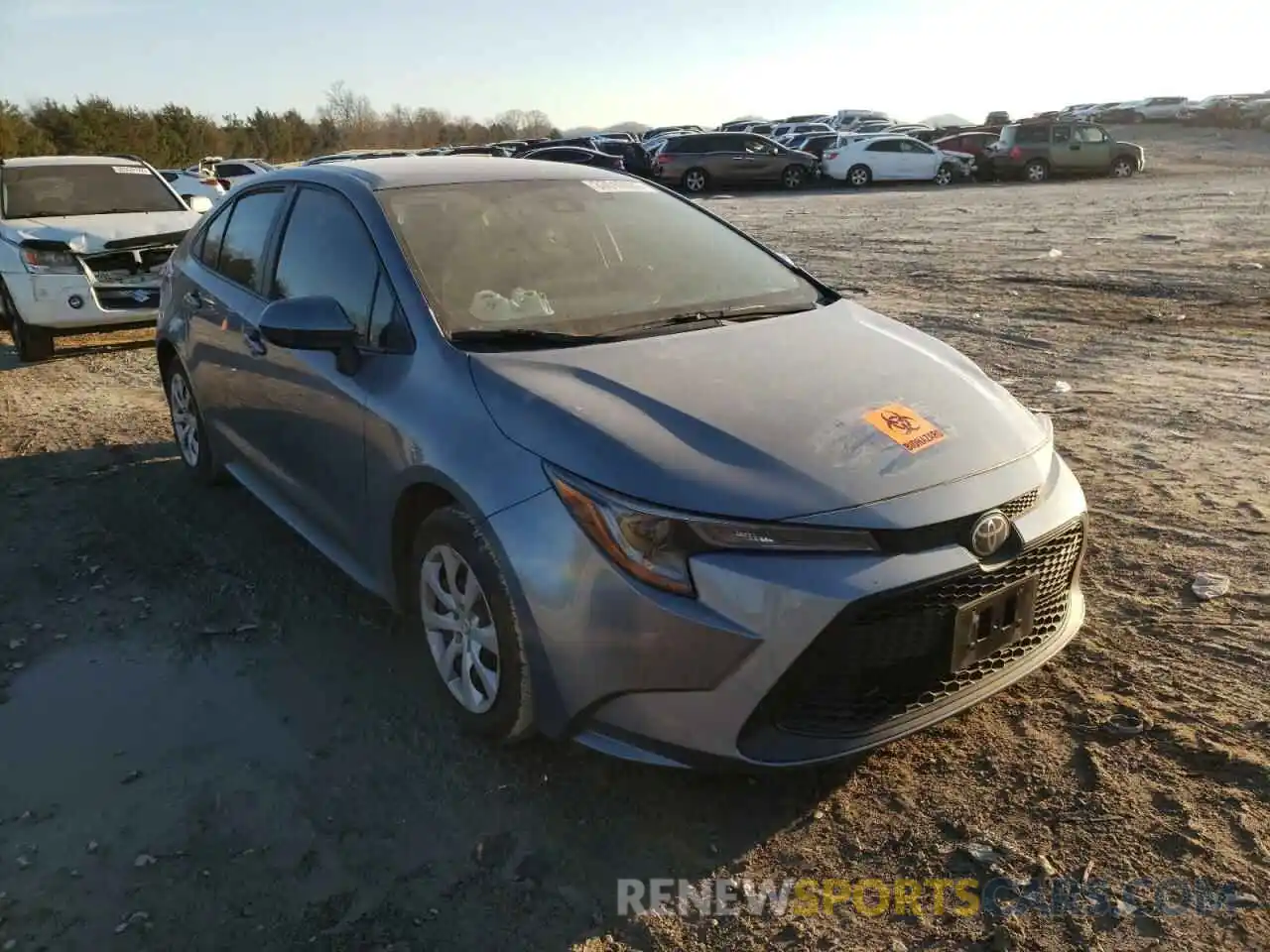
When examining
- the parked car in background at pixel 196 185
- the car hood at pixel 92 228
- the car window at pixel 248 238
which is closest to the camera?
the car window at pixel 248 238

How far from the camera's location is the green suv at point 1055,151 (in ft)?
94.0

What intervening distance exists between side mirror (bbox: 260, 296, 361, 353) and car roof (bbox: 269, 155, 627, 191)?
2.11 feet

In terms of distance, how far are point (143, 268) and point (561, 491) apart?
735cm

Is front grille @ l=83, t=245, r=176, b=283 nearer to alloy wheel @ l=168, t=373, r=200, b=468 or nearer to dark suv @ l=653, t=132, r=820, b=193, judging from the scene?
alloy wheel @ l=168, t=373, r=200, b=468

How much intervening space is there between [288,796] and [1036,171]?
30.6 m

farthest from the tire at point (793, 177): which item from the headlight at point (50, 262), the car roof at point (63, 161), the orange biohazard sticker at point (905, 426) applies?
the orange biohazard sticker at point (905, 426)

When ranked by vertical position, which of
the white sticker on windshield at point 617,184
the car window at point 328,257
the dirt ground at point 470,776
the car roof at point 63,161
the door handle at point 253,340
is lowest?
the dirt ground at point 470,776

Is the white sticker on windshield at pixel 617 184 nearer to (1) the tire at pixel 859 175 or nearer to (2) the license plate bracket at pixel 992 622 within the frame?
(2) the license plate bracket at pixel 992 622

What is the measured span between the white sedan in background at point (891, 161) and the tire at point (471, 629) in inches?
1119

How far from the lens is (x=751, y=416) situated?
281cm

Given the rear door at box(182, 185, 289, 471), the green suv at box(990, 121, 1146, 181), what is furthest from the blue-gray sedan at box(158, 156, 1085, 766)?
the green suv at box(990, 121, 1146, 181)

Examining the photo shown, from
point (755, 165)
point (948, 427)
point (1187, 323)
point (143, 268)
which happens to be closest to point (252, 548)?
point (948, 427)

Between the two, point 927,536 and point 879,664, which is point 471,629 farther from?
point 927,536

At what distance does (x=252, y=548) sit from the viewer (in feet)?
15.0
